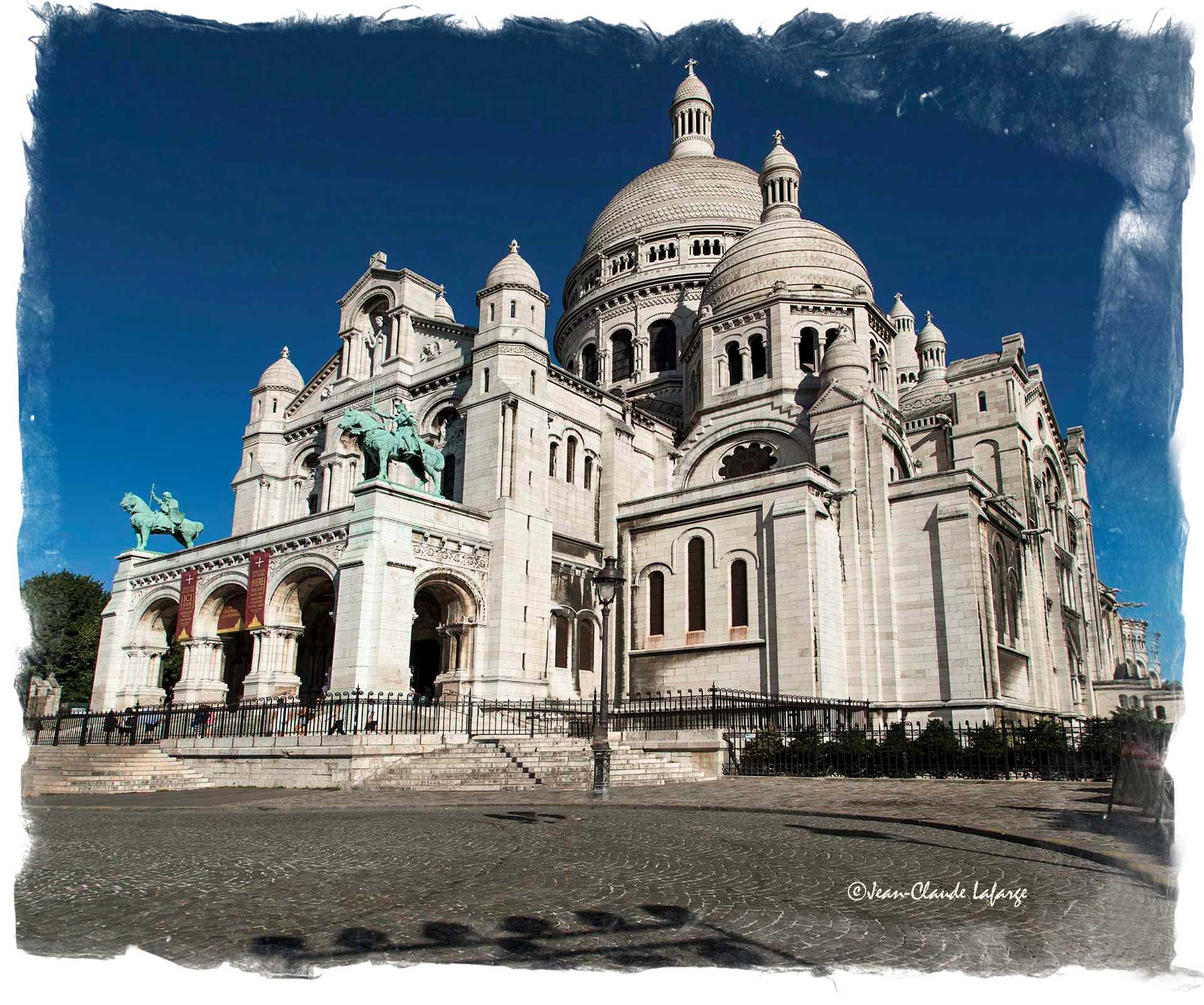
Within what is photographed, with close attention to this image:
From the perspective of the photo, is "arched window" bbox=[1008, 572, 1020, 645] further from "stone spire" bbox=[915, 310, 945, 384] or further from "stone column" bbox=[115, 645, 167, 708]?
"stone column" bbox=[115, 645, 167, 708]

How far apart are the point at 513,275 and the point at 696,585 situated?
13.5 metres

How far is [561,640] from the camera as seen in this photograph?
105 feet

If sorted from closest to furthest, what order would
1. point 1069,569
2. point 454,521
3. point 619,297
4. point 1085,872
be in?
1. point 1085,872
2. point 454,521
3. point 1069,569
4. point 619,297

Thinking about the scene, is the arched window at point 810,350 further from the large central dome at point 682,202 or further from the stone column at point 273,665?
the stone column at point 273,665

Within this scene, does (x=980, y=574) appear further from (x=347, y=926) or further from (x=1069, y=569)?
(x=347, y=926)

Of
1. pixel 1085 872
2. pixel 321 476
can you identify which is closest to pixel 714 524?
pixel 321 476

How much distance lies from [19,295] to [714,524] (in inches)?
1145

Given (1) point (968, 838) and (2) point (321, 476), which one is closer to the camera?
(1) point (968, 838)

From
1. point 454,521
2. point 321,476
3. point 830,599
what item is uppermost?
point 321,476

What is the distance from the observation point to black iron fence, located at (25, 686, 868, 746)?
2377cm

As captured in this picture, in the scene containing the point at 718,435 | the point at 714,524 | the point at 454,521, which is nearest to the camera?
the point at 454,521

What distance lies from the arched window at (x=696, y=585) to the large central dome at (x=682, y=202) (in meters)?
24.9

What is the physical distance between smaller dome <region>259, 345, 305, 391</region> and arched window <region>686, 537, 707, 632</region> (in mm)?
20954

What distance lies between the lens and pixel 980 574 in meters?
29.3
